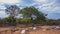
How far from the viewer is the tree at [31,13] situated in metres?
1.67

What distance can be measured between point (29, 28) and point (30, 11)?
0.26m

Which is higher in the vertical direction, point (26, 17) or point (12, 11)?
point (12, 11)

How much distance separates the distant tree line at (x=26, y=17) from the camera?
5.44 feet

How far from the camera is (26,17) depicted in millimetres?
1681

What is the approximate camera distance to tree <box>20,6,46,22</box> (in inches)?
65.8

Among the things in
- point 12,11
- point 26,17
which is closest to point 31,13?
point 26,17

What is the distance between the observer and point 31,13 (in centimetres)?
168

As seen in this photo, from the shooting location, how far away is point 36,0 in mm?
1700

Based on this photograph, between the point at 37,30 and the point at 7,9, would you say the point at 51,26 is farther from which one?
the point at 7,9

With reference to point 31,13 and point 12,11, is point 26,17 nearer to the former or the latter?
point 31,13

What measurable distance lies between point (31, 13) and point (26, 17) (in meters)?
0.10

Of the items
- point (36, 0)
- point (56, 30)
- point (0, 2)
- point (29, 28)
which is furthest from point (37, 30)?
point (0, 2)

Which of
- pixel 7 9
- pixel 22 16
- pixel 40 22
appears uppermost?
pixel 7 9

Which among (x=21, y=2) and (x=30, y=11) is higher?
(x=21, y=2)
